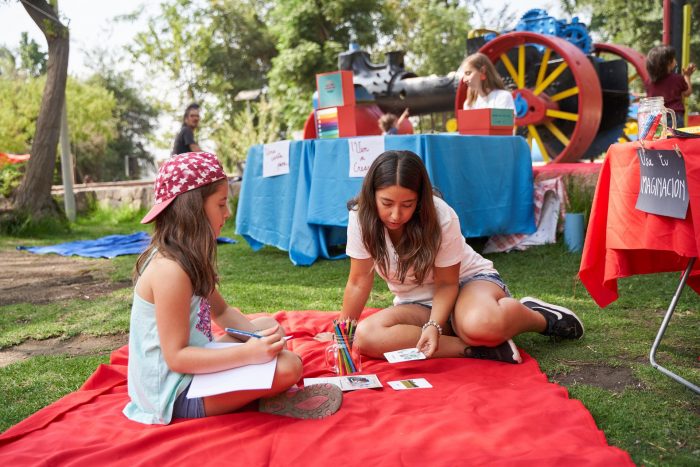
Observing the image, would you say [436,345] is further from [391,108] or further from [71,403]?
[391,108]

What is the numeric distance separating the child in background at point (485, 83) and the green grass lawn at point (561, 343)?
3.53ft

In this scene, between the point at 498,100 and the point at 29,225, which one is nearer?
the point at 498,100

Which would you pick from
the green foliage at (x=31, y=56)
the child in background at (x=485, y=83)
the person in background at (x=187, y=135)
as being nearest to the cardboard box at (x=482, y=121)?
the child in background at (x=485, y=83)

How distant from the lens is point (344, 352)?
2385 millimetres

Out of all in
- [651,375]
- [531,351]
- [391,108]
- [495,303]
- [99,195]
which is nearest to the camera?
[651,375]

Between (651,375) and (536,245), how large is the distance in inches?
101

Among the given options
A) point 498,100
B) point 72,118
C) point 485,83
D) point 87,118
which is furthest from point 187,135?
point 87,118

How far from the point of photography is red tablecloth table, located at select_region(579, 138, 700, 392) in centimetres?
195

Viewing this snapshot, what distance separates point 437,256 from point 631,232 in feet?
2.19

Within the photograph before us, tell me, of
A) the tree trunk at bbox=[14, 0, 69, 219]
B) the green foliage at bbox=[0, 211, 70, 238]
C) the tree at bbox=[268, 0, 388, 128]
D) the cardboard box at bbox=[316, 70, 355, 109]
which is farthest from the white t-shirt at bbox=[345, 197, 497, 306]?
the tree at bbox=[268, 0, 388, 128]

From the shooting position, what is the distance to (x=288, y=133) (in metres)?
19.6

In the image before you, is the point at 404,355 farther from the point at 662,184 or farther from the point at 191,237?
the point at 662,184

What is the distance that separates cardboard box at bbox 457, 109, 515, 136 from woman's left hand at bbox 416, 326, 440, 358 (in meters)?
2.41

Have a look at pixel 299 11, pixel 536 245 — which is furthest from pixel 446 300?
pixel 299 11
